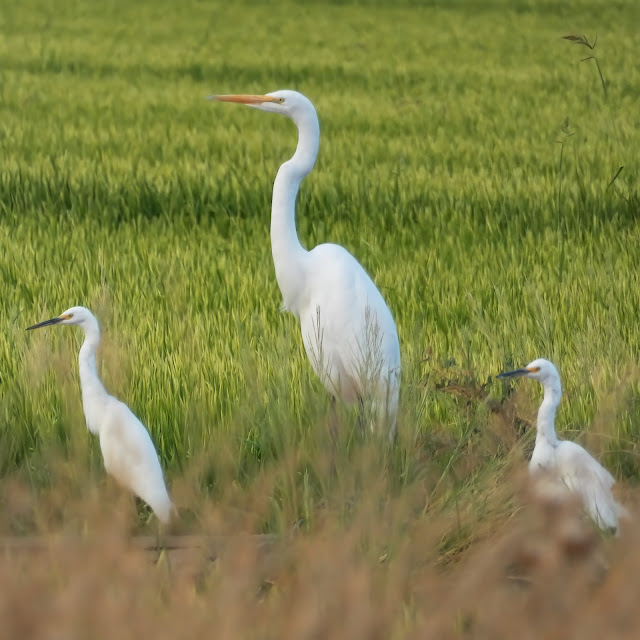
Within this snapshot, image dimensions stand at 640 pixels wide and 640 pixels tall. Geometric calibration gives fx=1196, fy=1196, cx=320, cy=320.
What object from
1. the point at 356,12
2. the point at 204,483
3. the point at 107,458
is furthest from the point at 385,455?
the point at 356,12

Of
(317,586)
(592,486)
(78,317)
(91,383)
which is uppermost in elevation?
(317,586)

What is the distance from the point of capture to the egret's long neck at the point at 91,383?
3.07 m

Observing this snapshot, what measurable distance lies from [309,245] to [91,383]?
3.53 m

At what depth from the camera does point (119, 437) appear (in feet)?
9.57

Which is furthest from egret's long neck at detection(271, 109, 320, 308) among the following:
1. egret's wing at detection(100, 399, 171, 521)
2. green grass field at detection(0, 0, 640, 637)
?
egret's wing at detection(100, 399, 171, 521)

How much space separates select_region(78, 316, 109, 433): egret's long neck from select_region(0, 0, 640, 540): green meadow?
2.9 inches

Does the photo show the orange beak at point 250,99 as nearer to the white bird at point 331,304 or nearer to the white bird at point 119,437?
the white bird at point 331,304

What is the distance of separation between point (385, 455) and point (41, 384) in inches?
47.5

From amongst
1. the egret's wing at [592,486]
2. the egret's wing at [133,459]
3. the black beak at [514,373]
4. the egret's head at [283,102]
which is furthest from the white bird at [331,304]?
the egret's wing at [133,459]

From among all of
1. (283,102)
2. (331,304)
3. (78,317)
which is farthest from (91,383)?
(283,102)

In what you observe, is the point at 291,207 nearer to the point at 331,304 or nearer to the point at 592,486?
the point at 331,304

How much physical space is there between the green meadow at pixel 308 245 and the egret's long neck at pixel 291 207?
0.21m

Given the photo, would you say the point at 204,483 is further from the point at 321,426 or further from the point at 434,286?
the point at 434,286

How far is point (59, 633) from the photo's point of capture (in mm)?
1559
